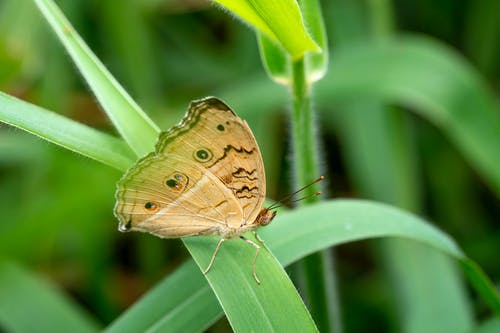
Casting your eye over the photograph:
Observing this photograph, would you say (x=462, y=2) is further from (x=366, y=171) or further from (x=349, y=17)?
(x=366, y=171)

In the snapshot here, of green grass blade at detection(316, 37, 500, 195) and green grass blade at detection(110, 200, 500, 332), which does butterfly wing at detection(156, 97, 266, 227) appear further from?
green grass blade at detection(316, 37, 500, 195)

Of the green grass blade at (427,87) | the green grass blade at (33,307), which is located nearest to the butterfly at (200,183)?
the green grass blade at (33,307)

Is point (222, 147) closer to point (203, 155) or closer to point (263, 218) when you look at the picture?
point (203, 155)

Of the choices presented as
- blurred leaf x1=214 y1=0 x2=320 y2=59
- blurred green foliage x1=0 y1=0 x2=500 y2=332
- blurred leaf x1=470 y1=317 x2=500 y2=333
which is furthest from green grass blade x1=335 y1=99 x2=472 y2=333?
blurred leaf x1=214 y1=0 x2=320 y2=59

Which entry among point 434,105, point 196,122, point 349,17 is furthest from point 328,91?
point 196,122

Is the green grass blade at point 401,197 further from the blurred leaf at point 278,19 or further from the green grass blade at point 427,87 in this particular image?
the blurred leaf at point 278,19

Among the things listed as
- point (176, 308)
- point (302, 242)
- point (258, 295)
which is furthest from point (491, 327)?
point (176, 308)
